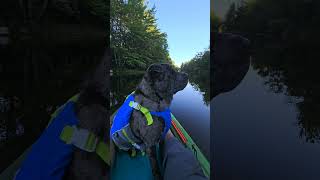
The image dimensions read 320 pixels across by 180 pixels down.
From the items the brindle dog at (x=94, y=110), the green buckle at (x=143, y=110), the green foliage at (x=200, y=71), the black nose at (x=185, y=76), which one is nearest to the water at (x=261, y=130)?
the green foliage at (x=200, y=71)

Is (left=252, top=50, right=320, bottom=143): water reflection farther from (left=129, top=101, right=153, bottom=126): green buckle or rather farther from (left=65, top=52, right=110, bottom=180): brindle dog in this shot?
(left=65, top=52, right=110, bottom=180): brindle dog

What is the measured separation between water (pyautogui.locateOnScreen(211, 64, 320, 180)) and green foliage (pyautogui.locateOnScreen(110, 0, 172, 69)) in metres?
0.45

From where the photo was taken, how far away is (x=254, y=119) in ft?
6.84

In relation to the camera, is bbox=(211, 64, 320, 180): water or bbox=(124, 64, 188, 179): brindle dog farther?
bbox=(211, 64, 320, 180): water

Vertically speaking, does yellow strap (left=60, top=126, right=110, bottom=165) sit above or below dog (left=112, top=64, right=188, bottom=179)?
below

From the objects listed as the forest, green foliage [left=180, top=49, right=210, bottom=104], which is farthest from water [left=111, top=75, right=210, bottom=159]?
the forest

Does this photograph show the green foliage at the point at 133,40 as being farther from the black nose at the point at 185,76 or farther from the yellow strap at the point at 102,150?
the yellow strap at the point at 102,150

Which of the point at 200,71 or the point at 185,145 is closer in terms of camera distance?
the point at 200,71

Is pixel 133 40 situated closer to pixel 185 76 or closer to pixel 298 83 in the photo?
pixel 185 76

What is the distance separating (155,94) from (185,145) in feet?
1.22

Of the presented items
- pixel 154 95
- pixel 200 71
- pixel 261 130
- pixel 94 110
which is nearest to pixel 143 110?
pixel 154 95

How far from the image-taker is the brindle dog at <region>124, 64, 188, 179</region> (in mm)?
1896

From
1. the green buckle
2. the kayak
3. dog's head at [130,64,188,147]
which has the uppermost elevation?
dog's head at [130,64,188,147]

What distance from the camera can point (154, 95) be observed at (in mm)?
1943
